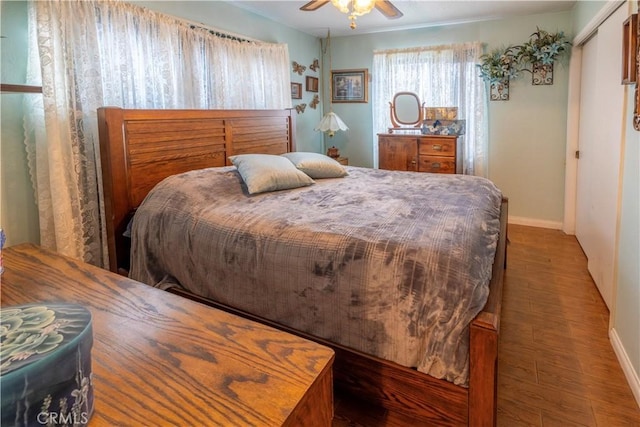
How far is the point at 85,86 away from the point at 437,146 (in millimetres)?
3443

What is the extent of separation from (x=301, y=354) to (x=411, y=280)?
2.86 ft

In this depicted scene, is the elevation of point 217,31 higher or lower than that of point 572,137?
higher

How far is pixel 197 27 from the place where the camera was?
329cm

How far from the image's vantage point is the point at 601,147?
303cm

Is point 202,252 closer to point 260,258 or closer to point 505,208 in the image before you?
point 260,258

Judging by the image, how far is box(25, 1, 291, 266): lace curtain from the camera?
2.17 metres

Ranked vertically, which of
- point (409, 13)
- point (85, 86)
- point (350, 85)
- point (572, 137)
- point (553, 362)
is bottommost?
point (553, 362)

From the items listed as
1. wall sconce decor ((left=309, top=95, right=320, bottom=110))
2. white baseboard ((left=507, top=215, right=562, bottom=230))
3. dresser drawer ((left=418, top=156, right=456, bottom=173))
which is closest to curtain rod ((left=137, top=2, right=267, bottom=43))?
wall sconce decor ((left=309, top=95, right=320, bottom=110))

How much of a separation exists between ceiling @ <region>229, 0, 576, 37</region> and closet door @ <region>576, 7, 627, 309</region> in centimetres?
74

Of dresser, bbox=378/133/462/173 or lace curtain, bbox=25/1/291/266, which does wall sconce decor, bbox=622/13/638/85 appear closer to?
dresser, bbox=378/133/462/173

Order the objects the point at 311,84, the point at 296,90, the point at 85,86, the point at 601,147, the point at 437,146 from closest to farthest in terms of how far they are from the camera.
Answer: the point at 85,86, the point at 601,147, the point at 437,146, the point at 296,90, the point at 311,84

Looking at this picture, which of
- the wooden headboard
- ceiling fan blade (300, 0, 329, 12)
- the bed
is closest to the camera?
the bed

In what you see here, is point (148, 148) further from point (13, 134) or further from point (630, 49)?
point (630, 49)

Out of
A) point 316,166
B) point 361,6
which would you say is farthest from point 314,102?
point 361,6
